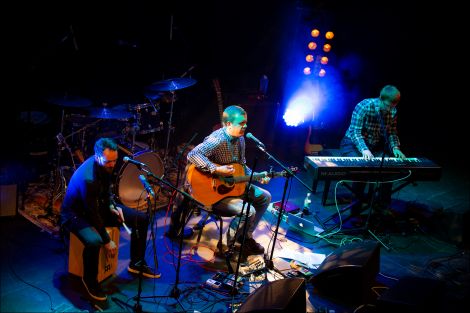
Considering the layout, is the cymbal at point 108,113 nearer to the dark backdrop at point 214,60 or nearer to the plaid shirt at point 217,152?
the dark backdrop at point 214,60

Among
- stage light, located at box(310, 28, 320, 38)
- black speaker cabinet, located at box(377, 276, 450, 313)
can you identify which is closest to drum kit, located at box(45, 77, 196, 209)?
black speaker cabinet, located at box(377, 276, 450, 313)

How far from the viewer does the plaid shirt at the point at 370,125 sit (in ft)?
21.0

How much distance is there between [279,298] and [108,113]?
356 centimetres

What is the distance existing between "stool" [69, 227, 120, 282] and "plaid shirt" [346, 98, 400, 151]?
3.73m

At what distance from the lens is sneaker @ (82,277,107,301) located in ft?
13.6

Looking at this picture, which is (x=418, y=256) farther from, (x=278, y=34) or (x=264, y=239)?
(x=278, y=34)

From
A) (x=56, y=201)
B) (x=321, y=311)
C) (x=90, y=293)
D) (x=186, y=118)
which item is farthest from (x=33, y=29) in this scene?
(x=321, y=311)

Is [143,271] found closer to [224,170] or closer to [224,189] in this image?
[224,189]

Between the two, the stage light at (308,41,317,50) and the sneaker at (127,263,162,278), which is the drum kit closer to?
the sneaker at (127,263,162,278)

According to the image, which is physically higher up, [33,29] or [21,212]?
[33,29]

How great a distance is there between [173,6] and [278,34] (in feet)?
7.73

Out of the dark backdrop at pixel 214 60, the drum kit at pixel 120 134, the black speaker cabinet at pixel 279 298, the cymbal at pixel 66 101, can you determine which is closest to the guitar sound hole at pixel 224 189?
the drum kit at pixel 120 134

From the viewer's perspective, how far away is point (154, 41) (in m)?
7.65

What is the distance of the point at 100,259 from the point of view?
4348 millimetres
